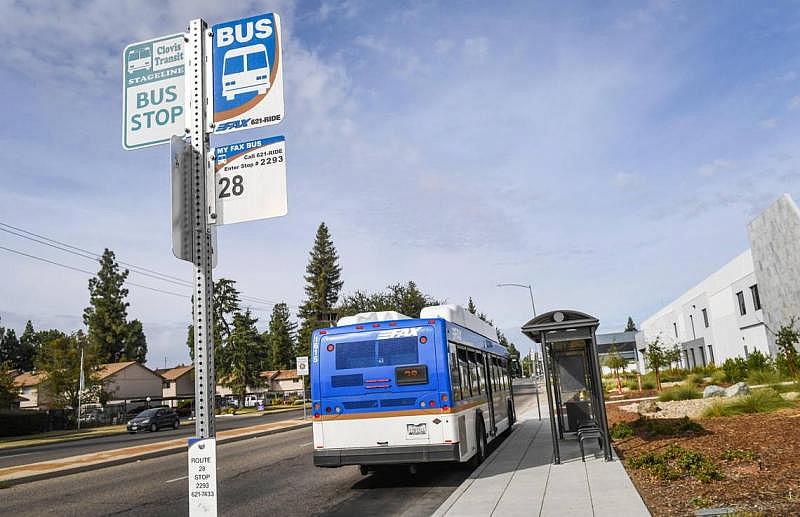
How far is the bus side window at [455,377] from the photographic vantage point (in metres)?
11.5

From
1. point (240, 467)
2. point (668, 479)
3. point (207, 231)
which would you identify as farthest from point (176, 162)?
point (240, 467)

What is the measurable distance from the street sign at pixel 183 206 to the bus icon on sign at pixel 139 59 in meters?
0.83

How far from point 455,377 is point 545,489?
2684 millimetres

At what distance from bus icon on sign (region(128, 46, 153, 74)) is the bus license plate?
8.13 m

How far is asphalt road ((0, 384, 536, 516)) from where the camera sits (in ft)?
33.1

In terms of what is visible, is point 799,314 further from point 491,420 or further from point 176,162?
point 176,162

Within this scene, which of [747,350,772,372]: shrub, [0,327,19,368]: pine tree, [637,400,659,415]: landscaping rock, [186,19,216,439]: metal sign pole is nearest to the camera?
[186,19,216,439]: metal sign pole

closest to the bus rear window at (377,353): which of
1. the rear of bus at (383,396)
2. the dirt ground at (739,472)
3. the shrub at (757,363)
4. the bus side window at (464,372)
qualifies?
the rear of bus at (383,396)

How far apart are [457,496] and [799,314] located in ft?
104

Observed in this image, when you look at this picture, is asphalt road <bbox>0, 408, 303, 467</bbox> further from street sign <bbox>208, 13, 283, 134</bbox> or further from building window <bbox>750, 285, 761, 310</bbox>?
building window <bbox>750, 285, 761, 310</bbox>

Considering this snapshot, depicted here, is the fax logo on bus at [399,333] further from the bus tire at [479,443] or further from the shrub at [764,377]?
the shrub at [764,377]

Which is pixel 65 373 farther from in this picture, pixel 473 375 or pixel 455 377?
pixel 455 377

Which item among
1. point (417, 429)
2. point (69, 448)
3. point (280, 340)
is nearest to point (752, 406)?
point (417, 429)

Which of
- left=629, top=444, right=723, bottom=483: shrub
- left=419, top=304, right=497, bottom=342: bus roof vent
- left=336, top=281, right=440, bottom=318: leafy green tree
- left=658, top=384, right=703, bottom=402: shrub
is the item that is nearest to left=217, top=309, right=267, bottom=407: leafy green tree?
left=336, top=281, right=440, bottom=318: leafy green tree
